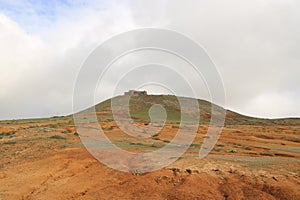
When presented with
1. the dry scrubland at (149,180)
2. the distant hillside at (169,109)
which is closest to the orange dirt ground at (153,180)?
the dry scrubland at (149,180)

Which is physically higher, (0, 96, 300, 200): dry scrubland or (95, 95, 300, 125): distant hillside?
(95, 95, 300, 125): distant hillside

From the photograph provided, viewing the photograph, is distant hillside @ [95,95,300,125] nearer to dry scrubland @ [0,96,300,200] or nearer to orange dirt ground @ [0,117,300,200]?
dry scrubland @ [0,96,300,200]

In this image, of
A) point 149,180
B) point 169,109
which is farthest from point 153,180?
point 169,109

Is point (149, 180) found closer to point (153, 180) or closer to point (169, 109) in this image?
point (153, 180)

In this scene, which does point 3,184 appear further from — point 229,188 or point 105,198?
point 229,188

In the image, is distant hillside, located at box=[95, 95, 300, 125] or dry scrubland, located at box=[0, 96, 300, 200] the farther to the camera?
distant hillside, located at box=[95, 95, 300, 125]

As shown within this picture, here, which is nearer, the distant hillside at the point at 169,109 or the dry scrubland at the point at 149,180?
the dry scrubland at the point at 149,180

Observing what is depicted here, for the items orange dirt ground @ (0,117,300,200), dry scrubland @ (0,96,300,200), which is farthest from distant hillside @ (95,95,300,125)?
orange dirt ground @ (0,117,300,200)

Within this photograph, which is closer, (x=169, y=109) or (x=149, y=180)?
(x=149, y=180)

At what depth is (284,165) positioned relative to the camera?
51.9 feet

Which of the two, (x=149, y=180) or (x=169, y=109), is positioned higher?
(x=169, y=109)

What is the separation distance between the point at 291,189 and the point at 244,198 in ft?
6.10

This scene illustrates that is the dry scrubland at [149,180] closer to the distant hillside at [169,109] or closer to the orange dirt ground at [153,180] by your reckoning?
the orange dirt ground at [153,180]

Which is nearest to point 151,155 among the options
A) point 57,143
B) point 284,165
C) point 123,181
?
point 123,181
